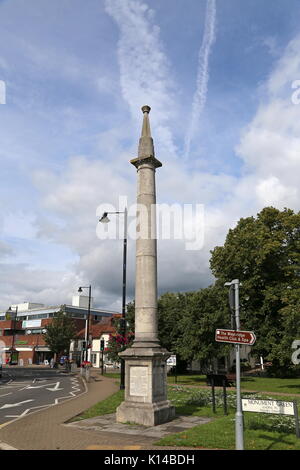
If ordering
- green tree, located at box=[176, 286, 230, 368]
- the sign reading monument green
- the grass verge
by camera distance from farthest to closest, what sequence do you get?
1. green tree, located at box=[176, 286, 230, 368]
2. the sign reading monument green
3. the grass verge

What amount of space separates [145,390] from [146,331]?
1.89 meters

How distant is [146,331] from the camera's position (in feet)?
41.9

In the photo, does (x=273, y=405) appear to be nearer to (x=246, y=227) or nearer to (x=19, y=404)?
(x=19, y=404)

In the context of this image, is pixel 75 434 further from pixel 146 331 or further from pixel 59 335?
pixel 59 335

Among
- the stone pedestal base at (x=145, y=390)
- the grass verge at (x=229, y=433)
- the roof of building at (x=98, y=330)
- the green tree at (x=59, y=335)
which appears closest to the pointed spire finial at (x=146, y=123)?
the stone pedestal base at (x=145, y=390)

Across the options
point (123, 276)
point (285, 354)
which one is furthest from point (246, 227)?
point (123, 276)

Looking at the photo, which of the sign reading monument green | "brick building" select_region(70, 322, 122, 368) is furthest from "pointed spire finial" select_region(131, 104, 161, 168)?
"brick building" select_region(70, 322, 122, 368)

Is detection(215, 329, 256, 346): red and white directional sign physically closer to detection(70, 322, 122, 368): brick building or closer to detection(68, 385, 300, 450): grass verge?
detection(68, 385, 300, 450): grass verge

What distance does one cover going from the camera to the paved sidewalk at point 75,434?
342 inches

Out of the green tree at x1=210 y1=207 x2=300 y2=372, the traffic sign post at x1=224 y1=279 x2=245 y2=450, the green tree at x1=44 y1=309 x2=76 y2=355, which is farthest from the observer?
the green tree at x1=44 y1=309 x2=76 y2=355

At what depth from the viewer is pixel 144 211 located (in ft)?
45.7

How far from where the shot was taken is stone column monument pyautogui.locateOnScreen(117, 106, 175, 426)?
11.7 m

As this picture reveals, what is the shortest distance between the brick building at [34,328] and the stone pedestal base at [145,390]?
63.6 meters

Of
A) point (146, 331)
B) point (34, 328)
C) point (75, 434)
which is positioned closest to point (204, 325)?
point (146, 331)
